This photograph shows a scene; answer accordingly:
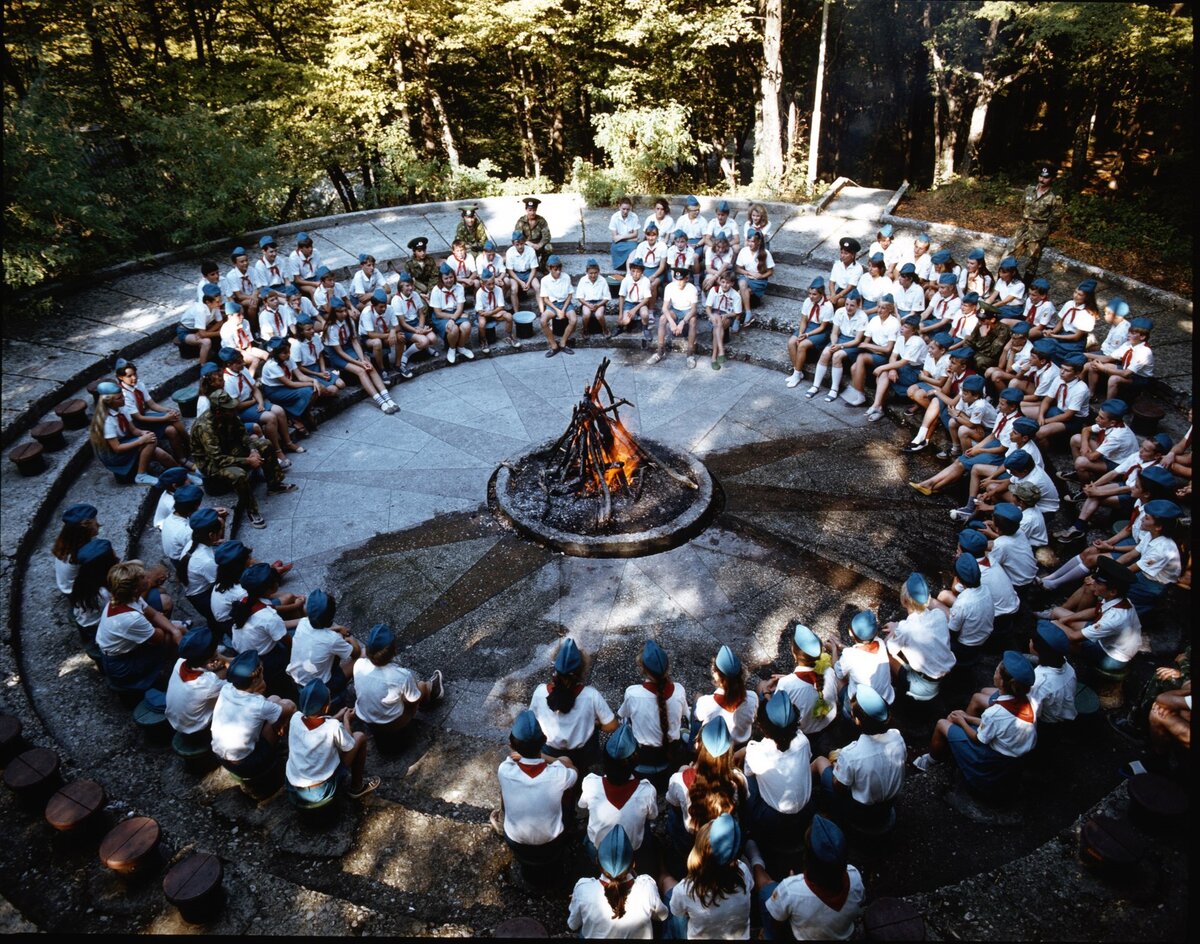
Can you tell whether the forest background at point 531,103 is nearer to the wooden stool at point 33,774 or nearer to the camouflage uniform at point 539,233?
the camouflage uniform at point 539,233

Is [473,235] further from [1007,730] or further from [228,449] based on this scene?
[1007,730]

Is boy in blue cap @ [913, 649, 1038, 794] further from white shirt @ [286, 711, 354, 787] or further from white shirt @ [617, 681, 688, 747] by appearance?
white shirt @ [286, 711, 354, 787]

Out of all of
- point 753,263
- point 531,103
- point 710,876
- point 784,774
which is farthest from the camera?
point 531,103

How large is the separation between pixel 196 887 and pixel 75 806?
1234 millimetres

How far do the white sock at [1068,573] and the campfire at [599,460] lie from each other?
3.90m

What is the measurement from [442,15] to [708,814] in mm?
20148

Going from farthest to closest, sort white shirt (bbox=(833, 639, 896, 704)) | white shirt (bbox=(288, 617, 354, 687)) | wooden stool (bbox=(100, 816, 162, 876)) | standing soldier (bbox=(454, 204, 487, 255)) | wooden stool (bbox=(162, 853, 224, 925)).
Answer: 1. standing soldier (bbox=(454, 204, 487, 255))
2. white shirt (bbox=(288, 617, 354, 687))
3. white shirt (bbox=(833, 639, 896, 704))
4. wooden stool (bbox=(100, 816, 162, 876))
5. wooden stool (bbox=(162, 853, 224, 925))

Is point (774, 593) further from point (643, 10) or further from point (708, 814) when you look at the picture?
point (643, 10)

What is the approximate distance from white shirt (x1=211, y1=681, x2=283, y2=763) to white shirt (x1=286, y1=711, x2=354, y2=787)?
13.2 inches

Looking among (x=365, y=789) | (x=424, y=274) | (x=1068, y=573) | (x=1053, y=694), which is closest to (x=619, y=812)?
(x=365, y=789)

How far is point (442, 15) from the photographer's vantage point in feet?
61.0

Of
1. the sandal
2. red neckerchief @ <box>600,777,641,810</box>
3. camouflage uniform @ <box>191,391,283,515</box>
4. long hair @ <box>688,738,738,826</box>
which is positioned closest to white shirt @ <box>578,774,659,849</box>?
red neckerchief @ <box>600,777,641,810</box>

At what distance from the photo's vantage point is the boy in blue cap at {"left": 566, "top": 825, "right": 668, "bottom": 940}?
3893 mm

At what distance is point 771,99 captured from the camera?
19031 millimetres
